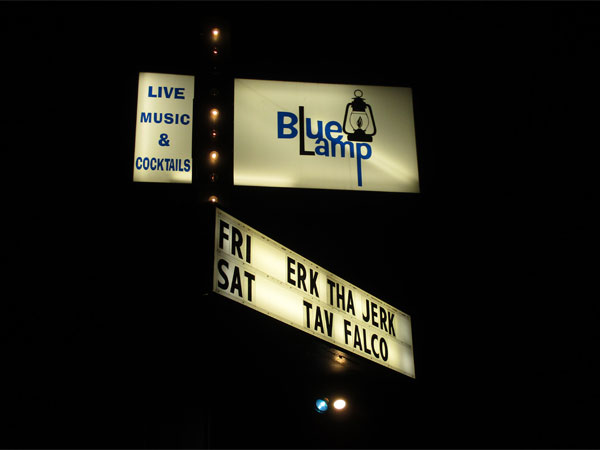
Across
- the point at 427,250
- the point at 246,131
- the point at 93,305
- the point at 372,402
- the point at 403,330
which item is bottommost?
the point at 372,402

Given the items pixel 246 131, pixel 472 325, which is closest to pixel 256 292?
pixel 246 131

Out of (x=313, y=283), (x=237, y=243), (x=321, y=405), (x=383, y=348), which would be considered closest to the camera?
(x=237, y=243)

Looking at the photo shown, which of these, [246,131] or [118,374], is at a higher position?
[246,131]

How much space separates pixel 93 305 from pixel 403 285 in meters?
5.22

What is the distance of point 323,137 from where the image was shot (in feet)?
30.4

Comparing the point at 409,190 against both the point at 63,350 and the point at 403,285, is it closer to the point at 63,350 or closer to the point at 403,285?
the point at 403,285

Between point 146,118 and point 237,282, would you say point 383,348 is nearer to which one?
point 237,282

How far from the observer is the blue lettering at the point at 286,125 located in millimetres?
9156

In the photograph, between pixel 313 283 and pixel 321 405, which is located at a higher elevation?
pixel 313 283

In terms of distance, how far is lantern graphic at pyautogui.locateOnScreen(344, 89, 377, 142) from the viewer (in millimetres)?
9445

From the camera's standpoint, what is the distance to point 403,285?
36.1ft

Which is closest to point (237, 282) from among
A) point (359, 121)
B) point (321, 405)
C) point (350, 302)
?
point (350, 302)

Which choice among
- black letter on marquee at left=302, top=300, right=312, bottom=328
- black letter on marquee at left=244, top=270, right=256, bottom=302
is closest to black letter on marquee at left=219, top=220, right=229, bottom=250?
black letter on marquee at left=244, top=270, right=256, bottom=302

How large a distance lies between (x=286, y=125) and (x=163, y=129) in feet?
5.91
